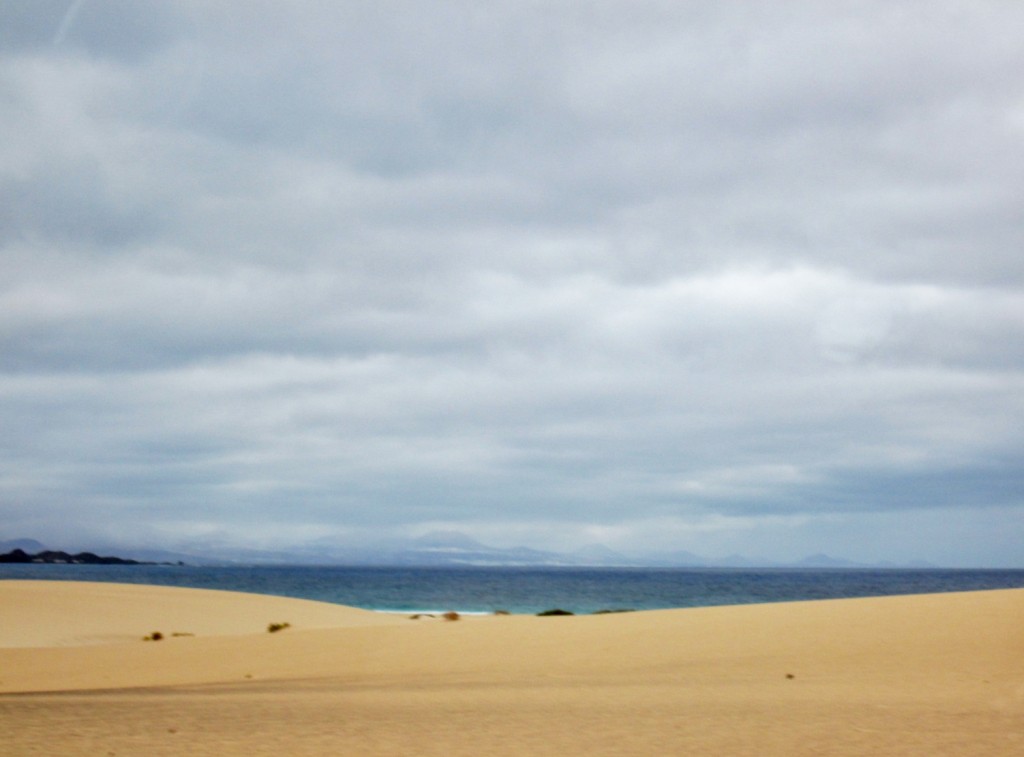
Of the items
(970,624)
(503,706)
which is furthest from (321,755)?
(970,624)

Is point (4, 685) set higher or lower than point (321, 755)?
lower

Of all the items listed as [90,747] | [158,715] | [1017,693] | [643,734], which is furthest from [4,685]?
[1017,693]

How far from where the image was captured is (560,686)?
36.8 feet

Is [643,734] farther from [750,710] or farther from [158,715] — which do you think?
[158,715]

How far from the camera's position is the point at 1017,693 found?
32.9 ft

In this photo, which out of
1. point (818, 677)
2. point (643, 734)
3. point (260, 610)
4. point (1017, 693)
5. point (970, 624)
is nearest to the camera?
point (643, 734)

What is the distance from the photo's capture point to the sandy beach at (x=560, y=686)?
714cm

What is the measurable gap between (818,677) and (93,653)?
13.7 m

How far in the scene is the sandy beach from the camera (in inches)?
281

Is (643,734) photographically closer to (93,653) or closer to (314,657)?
(314,657)

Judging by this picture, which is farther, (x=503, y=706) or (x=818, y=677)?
(x=818, y=677)

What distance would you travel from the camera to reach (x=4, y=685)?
1373 cm

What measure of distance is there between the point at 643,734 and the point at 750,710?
178 centimetres

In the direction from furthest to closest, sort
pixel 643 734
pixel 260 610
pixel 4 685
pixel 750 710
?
pixel 260 610 < pixel 4 685 < pixel 750 710 < pixel 643 734
